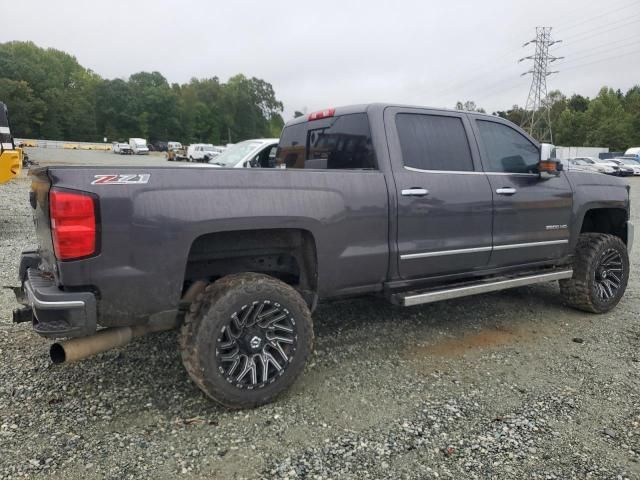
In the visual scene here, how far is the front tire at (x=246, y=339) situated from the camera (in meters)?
2.84

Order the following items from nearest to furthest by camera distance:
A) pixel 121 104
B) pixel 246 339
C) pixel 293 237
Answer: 1. pixel 246 339
2. pixel 293 237
3. pixel 121 104

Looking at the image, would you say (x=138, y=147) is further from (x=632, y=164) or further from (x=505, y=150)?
(x=505, y=150)

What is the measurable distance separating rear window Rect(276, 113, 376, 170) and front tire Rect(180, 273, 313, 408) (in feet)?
4.25

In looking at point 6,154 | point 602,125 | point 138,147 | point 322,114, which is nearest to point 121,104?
point 138,147

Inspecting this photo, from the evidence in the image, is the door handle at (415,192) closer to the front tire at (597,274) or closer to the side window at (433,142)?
the side window at (433,142)

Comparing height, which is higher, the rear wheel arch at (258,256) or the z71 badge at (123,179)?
the z71 badge at (123,179)

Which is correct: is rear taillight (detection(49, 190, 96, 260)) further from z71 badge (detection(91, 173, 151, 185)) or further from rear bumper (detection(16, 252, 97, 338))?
rear bumper (detection(16, 252, 97, 338))

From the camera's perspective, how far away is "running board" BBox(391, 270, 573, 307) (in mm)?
3629

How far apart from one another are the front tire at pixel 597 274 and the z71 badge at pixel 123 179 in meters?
4.24

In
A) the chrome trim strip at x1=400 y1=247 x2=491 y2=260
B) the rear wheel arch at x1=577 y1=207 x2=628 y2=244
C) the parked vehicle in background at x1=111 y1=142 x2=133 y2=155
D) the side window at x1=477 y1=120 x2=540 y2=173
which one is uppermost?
the parked vehicle in background at x1=111 y1=142 x2=133 y2=155

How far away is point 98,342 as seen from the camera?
9.02ft

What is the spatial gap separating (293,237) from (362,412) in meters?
1.22

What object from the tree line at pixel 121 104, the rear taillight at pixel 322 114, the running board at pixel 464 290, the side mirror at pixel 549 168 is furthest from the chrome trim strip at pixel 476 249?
the tree line at pixel 121 104

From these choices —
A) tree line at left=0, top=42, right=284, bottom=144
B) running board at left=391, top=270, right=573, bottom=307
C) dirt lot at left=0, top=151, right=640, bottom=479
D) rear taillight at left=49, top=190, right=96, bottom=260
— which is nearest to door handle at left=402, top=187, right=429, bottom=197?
running board at left=391, top=270, right=573, bottom=307
